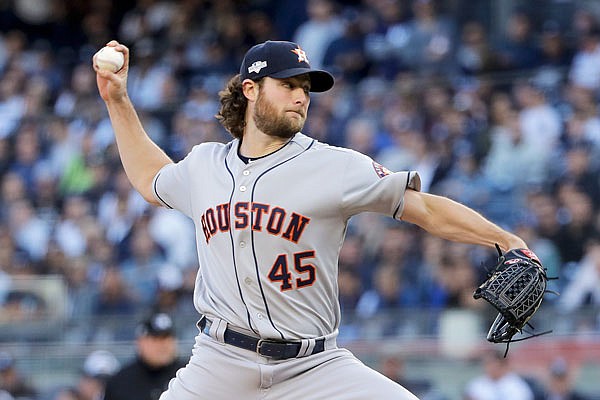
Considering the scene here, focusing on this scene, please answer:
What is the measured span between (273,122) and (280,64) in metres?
0.22

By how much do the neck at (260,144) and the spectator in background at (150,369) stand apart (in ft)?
8.34

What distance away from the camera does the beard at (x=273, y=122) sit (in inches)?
183

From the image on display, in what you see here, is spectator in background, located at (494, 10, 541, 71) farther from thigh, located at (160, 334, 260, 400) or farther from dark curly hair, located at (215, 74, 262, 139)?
thigh, located at (160, 334, 260, 400)

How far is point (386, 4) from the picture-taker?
41.2ft

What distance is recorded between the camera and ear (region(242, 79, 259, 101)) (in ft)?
15.6

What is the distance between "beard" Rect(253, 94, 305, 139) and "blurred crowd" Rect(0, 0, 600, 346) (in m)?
4.37

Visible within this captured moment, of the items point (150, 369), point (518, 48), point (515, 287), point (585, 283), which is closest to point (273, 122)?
point (515, 287)

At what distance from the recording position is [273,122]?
15.3 ft

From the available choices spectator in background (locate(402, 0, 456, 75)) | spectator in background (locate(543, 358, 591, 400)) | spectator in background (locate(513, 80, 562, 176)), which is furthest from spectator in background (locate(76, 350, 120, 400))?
spectator in background (locate(402, 0, 456, 75))

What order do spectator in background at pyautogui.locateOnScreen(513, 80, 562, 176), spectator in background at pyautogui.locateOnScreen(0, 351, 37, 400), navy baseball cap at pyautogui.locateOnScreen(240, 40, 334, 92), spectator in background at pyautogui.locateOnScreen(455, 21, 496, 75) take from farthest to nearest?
spectator in background at pyautogui.locateOnScreen(455, 21, 496, 75) < spectator in background at pyautogui.locateOnScreen(0, 351, 37, 400) < spectator in background at pyautogui.locateOnScreen(513, 80, 562, 176) < navy baseball cap at pyautogui.locateOnScreen(240, 40, 334, 92)

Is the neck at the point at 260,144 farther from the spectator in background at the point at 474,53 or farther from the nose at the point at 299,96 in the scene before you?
the spectator in background at the point at 474,53

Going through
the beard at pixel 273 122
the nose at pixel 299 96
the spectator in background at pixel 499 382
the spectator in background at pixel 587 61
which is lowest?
the spectator in background at pixel 499 382

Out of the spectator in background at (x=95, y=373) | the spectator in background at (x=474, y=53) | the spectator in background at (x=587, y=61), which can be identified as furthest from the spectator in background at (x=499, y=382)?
the spectator in background at (x=474, y=53)

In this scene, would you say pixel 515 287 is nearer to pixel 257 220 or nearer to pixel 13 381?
pixel 257 220
